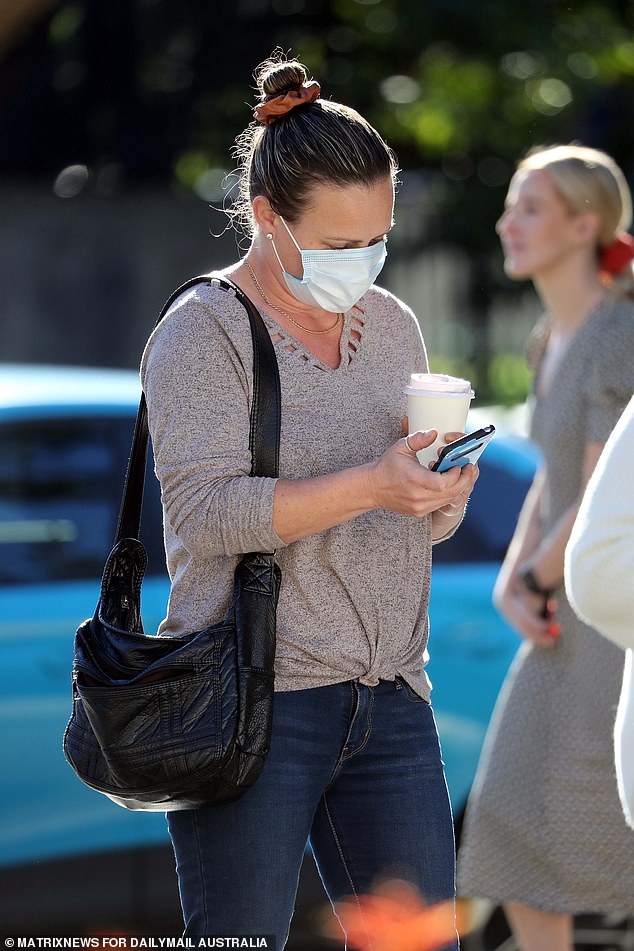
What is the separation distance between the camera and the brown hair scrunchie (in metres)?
2.35

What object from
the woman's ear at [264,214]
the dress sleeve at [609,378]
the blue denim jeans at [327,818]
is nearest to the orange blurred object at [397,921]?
the blue denim jeans at [327,818]

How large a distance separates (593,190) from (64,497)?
63.3 inches

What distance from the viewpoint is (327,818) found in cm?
240

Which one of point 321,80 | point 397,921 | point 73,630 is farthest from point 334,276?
point 321,80

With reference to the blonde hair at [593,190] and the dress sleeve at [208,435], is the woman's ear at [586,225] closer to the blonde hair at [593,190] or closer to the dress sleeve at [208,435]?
the blonde hair at [593,190]

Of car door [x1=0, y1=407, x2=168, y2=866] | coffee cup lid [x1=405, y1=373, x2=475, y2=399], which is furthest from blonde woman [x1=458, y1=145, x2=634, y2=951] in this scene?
coffee cup lid [x1=405, y1=373, x2=475, y2=399]

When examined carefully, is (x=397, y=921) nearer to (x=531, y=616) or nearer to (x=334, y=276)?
(x=334, y=276)

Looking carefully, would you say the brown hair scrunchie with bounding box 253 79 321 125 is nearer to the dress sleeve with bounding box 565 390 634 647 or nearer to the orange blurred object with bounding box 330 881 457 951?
the dress sleeve with bounding box 565 390 634 647

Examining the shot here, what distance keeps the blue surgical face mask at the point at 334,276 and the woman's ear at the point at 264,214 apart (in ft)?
0.07

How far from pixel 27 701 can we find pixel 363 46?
29.6ft

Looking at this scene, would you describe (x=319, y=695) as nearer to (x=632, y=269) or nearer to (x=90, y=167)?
(x=632, y=269)

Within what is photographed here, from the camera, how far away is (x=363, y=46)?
11750mm

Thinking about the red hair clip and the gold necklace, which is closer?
the gold necklace

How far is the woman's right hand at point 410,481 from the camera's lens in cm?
213
